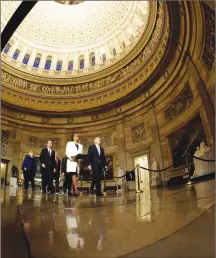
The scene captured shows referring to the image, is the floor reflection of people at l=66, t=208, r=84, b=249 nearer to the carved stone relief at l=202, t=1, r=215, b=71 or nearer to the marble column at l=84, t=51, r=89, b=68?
the carved stone relief at l=202, t=1, r=215, b=71

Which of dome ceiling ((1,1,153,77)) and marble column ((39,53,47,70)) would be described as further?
marble column ((39,53,47,70))

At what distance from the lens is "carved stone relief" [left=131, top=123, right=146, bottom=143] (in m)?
16.5

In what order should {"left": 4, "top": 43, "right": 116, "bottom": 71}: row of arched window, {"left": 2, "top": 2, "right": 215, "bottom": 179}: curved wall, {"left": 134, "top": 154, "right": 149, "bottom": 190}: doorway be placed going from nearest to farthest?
{"left": 2, "top": 2, "right": 215, "bottom": 179}: curved wall < {"left": 134, "top": 154, "right": 149, "bottom": 190}: doorway < {"left": 4, "top": 43, "right": 116, "bottom": 71}: row of arched window

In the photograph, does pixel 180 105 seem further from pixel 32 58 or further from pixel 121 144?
pixel 32 58

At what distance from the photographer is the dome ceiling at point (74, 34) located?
20.2m

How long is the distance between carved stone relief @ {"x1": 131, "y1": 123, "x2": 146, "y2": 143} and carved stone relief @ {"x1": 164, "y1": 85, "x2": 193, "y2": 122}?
210 centimetres

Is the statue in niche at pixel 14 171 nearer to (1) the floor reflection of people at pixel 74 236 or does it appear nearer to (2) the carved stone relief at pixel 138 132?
(2) the carved stone relief at pixel 138 132

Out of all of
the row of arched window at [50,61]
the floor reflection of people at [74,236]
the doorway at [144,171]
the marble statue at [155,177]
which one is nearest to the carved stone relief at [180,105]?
the marble statue at [155,177]

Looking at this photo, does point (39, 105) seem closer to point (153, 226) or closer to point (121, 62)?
point (121, 62)

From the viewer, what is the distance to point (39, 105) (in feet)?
66.5

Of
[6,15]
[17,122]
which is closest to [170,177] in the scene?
[17,122]

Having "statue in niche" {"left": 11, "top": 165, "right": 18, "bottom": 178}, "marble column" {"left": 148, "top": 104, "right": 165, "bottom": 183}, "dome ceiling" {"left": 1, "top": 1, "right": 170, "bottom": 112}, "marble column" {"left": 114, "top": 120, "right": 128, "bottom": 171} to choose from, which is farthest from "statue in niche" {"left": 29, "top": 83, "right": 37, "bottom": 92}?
"marble column" {"left": 148, "top": 104, "right": 165, "bottom": 183}

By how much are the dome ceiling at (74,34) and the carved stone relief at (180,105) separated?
690 centimetres

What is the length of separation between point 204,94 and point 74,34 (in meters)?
15.2
